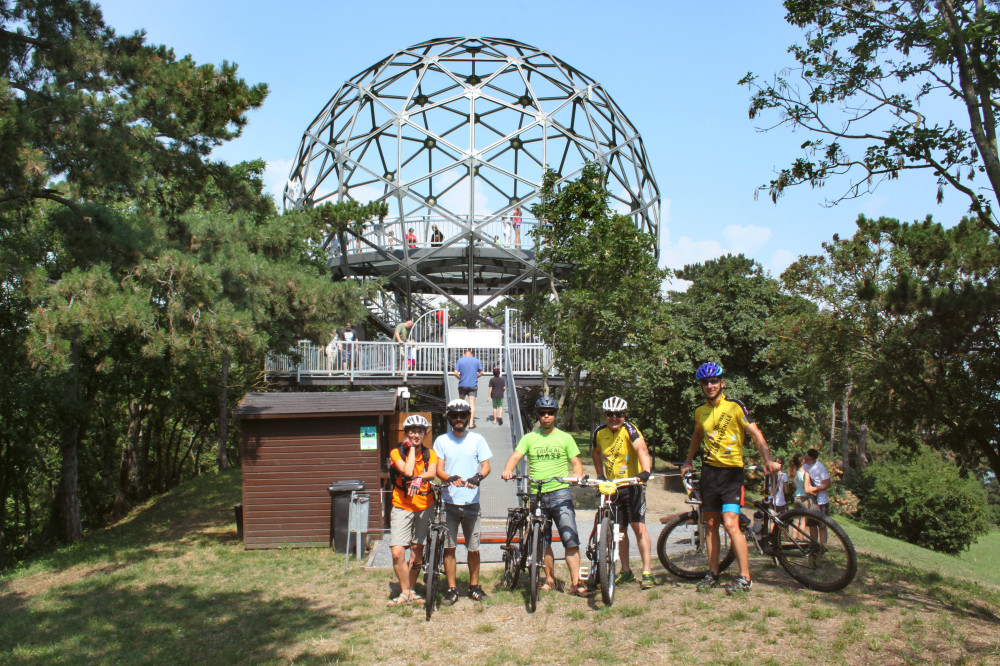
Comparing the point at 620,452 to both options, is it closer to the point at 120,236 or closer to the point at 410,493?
the point at 410,493

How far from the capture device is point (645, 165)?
3075cm

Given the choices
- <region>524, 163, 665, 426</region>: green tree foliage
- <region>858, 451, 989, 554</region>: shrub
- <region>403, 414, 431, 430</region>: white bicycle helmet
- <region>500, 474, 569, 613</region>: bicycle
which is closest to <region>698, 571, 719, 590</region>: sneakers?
<region>500, 474, 569, 613</region>: bicycle

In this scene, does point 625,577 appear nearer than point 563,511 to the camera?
No

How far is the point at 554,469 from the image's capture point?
22.1 ft

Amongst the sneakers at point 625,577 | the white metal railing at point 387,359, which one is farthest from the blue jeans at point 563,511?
the white metal railing at point 387,359

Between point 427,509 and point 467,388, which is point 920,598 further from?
point 467,388

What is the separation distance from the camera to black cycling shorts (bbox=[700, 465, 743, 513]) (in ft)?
20.1

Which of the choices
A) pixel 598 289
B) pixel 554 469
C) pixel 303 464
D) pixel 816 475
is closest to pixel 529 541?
pixel 554 469

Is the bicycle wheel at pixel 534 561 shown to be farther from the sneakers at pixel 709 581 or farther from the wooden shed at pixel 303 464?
the wooden shed at pixel 303 464

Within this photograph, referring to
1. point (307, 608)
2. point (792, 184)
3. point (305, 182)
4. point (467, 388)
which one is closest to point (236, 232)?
point (467, 388)

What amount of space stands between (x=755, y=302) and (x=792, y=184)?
1759cm

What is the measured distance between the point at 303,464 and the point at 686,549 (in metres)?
5.93

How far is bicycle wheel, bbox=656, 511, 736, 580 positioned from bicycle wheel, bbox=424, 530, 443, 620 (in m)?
1.94

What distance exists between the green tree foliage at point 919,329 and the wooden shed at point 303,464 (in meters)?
7.42
